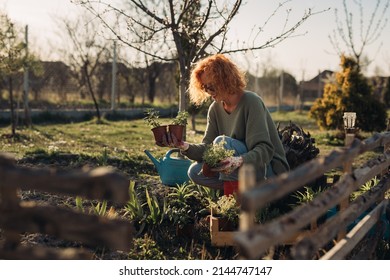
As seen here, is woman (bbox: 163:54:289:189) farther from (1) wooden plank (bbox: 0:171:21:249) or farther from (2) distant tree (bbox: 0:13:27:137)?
(2) distant tree (bbox: 0:13:27:137)

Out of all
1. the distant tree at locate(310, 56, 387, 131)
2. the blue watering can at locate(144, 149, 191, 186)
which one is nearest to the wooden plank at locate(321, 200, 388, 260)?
the blue watering can at locate(144, 149, 191, 186)

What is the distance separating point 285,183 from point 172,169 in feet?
8.22

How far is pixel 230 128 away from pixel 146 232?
0.97 meters

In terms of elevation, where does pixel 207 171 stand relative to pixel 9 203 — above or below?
below

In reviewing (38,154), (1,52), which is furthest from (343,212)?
(1,52)

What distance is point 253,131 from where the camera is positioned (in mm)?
3586

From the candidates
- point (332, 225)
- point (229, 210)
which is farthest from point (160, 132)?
point (332, 225)

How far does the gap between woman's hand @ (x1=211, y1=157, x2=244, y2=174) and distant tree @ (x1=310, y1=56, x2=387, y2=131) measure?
24.8 ft

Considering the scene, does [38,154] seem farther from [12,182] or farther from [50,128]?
[50,128]

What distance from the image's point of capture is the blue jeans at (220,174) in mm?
3602

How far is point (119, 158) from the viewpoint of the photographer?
5723mm

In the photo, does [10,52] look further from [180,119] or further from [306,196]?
[306,196]

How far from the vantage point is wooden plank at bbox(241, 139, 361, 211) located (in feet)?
5.47
